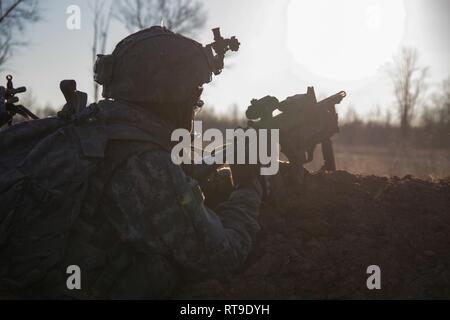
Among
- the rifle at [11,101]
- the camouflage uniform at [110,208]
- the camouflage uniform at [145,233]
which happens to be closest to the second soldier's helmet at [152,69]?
the camouflage uniform at [110,208]

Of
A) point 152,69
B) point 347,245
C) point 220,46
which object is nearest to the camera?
point 152,69

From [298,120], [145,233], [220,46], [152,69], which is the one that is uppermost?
[220,46]

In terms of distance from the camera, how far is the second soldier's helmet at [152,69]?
3.19m

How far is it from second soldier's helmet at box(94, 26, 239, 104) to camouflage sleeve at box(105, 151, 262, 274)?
520 mm

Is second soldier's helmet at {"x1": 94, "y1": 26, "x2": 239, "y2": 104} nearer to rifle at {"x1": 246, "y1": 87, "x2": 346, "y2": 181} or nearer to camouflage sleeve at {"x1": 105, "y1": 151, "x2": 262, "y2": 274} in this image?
camouflage sleeve at {"x1": 105, "y1": 151, "x2": 262, "y2": 274}

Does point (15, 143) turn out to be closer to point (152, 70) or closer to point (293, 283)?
point (152, 70)

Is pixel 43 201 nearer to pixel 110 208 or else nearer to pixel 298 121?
pixel 110 208

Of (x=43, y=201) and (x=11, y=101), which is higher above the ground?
(x=11, y=101)

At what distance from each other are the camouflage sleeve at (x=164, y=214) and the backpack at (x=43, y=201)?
0.42 ft

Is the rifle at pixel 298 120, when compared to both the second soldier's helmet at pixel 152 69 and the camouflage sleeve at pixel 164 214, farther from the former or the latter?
the camouflage sleeve at pixel 164 214

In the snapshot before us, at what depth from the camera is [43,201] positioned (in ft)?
8.97

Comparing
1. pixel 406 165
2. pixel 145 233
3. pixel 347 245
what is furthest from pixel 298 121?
pixel 406 165

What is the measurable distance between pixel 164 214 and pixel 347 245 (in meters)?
1.60
